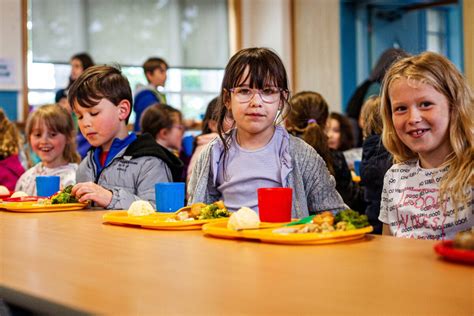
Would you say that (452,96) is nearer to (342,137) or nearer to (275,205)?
(275,205)

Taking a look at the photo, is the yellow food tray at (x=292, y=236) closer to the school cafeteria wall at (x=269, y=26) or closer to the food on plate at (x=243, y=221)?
the food on plate at (x=243, y=221)

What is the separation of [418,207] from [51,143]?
215 centimetres

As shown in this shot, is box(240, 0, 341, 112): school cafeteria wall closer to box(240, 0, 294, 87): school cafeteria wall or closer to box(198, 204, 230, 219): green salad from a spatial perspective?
box(240, 0, 294, 87): school cafeteria wall

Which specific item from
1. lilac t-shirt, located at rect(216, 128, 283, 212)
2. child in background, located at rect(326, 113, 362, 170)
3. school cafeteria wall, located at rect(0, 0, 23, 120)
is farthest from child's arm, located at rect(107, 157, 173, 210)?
school cafeteria wall, located at rect(0, 0, 23, 120)

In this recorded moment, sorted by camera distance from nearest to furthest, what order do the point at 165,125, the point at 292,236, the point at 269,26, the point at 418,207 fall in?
the point at 292,236
the point at 418,207
the point at 165,125
the point at 269,26

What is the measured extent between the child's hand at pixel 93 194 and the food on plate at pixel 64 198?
19 mm

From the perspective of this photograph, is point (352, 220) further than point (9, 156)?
No

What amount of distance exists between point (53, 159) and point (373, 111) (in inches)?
60.9

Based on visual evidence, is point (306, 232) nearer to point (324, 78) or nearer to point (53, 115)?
point (53, 115)

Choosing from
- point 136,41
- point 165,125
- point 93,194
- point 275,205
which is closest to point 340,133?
point 165,125

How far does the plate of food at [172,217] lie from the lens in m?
1.74

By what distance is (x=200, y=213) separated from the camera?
71.7 inches

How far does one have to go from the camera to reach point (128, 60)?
8.85m

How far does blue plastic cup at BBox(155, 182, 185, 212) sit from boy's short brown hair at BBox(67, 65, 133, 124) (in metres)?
0.84
